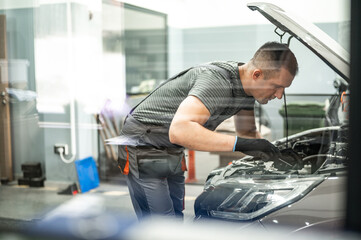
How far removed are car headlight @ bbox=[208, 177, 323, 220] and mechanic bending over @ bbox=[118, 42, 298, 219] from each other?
0.16 metres

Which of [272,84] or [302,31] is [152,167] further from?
[302,31]

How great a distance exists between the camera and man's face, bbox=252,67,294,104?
5.32 feet

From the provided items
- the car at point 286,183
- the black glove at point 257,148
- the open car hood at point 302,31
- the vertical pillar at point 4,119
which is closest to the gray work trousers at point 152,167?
the car at point 286,183

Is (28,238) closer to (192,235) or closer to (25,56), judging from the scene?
(192,235)

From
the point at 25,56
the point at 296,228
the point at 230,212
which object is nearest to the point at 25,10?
the point at 25,56

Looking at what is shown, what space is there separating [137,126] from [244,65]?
0.55m

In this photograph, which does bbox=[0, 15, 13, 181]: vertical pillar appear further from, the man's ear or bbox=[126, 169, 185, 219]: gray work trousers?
the man's ear

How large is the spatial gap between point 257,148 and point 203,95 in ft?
1.37

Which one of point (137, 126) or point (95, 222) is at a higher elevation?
point (137, 126)

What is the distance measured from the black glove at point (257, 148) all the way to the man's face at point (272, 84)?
0.67 feet

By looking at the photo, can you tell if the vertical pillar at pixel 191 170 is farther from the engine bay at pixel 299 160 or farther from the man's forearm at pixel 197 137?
the man's forearm at pixel 197 137

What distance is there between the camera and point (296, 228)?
1.38 m

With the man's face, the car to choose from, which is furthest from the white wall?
the man's face

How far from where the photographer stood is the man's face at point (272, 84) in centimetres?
162
